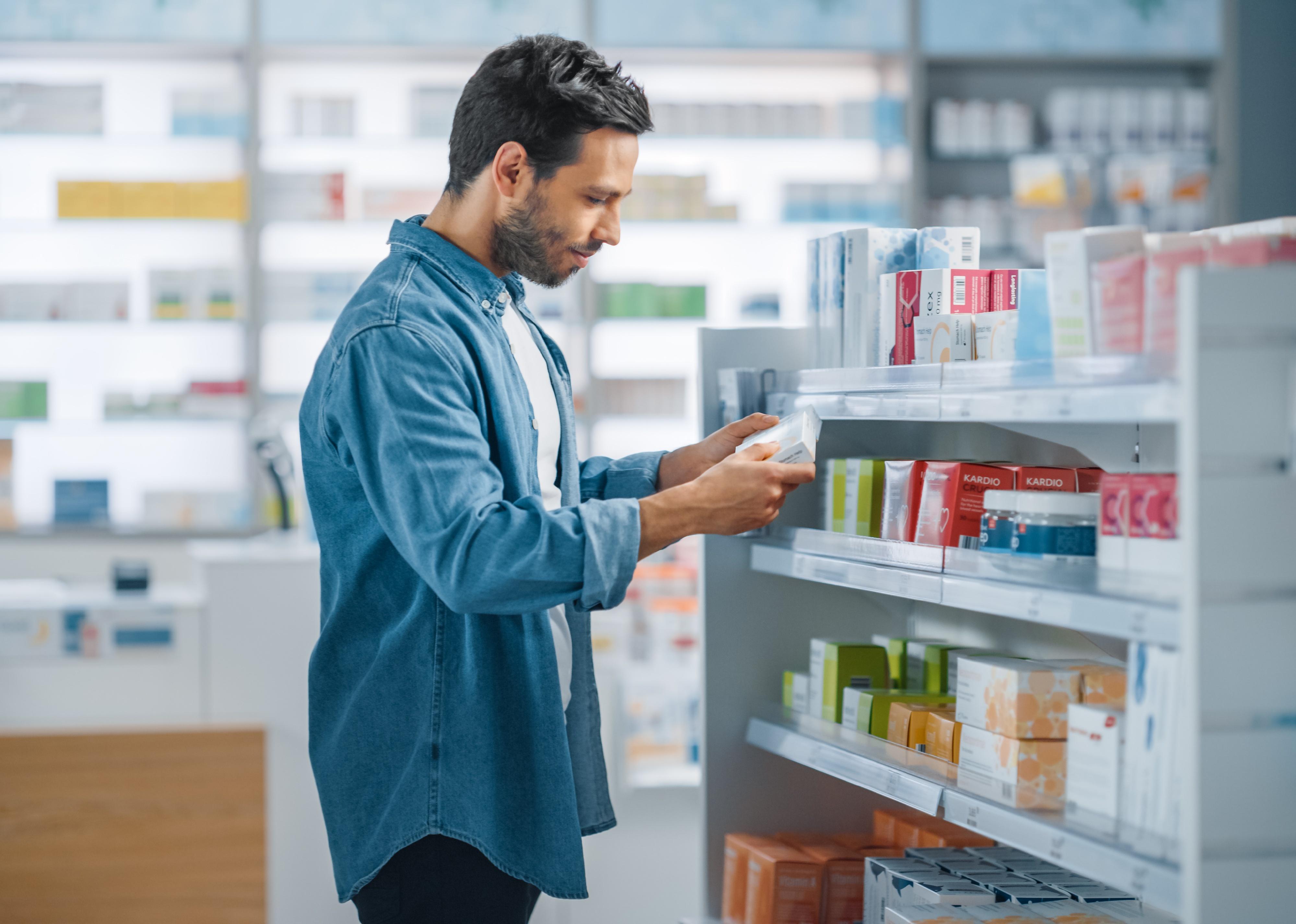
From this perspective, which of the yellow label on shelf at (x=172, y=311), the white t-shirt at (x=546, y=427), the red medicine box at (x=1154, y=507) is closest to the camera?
the red medicine box at (x=1154, y=507)

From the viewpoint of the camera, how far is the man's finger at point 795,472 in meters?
1.69

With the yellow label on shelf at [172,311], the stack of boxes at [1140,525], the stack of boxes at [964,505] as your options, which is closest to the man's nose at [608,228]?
the stack of boxes at [964,505]

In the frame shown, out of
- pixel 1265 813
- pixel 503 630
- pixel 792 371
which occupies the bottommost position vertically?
pixel 1265 813

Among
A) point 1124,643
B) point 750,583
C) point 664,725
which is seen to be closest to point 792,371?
point 750,583

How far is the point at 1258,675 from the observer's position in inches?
51.1

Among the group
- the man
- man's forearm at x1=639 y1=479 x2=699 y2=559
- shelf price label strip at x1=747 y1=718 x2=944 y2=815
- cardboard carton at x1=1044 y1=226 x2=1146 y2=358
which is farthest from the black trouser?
cardboard carton at x1=1044 y1=226 x2=1146 y2=358

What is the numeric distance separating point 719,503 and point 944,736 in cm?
54

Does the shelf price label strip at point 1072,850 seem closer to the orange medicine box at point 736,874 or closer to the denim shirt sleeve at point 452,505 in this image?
the denim shirt sleeve at point 452,505

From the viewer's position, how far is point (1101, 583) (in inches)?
58.0

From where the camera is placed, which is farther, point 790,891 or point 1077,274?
point 790,891

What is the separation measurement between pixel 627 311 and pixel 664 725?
7.72 feet

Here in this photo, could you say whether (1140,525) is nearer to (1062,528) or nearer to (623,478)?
(1062,528)

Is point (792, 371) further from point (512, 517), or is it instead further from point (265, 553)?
point (265, 553)

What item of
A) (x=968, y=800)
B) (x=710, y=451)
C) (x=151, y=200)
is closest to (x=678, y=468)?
(x=710, y=451)
